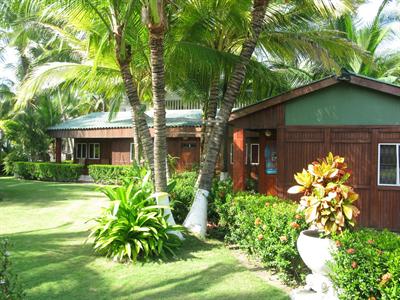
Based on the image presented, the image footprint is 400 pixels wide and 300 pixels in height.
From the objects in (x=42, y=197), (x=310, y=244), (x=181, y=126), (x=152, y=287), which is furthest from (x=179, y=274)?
(x=181, y=126)

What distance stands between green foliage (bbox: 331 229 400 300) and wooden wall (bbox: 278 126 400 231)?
234 inches

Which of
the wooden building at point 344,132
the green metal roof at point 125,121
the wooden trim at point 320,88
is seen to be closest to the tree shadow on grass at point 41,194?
the green metal roof at point 125,121

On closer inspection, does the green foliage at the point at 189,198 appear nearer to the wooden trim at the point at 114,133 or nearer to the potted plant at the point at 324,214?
the potted plant at the point at 324,214

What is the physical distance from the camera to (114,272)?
670 centimetres

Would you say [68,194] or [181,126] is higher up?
[181,126]

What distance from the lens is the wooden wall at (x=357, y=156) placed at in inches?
409

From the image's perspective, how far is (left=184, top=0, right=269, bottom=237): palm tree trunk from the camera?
8.64 metres

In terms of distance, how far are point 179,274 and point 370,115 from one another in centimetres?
674

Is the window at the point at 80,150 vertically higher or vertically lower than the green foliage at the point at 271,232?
higher

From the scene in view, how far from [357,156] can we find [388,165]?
758mm

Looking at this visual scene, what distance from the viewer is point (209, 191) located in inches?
359

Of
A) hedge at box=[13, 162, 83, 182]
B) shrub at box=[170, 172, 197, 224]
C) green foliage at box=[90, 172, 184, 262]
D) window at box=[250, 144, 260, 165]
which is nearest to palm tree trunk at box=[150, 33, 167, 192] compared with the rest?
green foliage at box=[90, 172, 184, 262]

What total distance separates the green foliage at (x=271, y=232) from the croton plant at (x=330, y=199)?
2.58 ft

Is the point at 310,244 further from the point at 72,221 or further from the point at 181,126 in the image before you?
the point at 181,126
